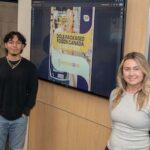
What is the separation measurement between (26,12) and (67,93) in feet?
3.79

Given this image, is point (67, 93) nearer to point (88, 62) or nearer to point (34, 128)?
point (88, 62)

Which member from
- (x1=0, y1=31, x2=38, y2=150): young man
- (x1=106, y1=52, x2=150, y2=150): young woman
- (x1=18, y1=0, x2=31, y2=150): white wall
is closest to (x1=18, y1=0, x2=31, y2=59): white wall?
(x1=18, y1=0, x2=31, y2=150): white wall

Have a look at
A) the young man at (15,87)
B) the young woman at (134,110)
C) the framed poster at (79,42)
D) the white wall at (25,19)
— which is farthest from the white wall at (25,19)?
the young woman at (134,110)

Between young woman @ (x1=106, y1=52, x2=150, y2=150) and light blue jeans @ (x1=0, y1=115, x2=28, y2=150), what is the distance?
4.43 ft

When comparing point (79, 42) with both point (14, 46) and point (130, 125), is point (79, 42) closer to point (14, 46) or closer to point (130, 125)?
point (14, 46)

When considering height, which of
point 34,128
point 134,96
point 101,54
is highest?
point 101,54

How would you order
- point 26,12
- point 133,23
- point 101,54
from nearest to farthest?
1. point 133,23
2. point 101,54
3. point 26,12

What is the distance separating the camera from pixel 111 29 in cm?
295

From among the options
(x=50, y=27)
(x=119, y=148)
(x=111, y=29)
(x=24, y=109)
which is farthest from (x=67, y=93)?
(x=119, y=148)

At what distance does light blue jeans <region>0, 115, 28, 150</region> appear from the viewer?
3.51 m

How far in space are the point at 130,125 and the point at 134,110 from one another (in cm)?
10

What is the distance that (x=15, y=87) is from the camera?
345 cm

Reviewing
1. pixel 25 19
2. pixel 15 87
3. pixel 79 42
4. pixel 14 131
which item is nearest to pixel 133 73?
pixel 79 42

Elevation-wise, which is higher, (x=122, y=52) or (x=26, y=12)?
(x=26, y=12)
